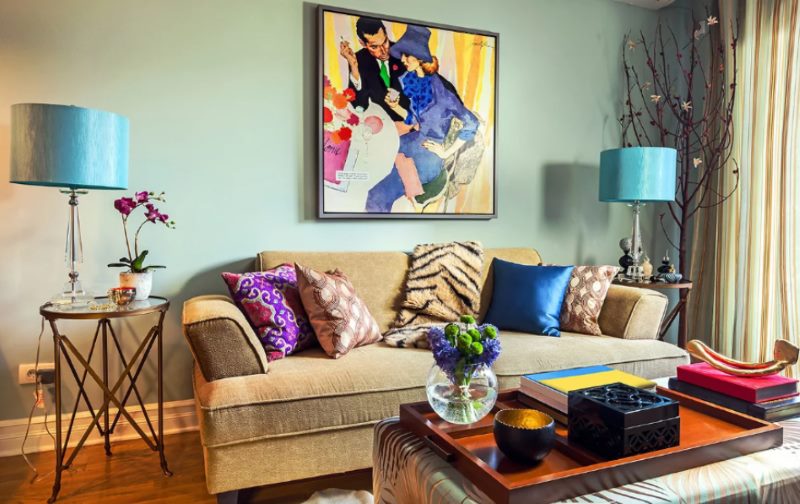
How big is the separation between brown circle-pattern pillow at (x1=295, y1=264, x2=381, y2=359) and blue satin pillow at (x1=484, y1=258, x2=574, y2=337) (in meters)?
0.79

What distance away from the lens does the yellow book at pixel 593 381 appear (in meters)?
1.43

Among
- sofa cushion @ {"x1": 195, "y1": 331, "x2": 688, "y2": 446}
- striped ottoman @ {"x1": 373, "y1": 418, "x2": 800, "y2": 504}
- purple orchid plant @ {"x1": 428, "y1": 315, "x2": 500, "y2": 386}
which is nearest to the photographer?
striped ottoman @ {"x1": 373, "y1": 418, "x2": 800, "y2": 504}

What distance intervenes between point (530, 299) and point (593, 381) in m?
1.25

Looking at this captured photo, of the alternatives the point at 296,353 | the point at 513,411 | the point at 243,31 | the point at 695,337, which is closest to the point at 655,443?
the point at 513,411

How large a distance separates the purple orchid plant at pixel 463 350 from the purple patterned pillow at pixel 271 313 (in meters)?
1.01

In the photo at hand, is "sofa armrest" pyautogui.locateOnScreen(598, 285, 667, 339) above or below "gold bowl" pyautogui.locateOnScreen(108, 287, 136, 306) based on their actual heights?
below

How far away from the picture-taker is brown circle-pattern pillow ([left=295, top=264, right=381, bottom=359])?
2215 mm

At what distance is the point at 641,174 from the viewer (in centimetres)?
298

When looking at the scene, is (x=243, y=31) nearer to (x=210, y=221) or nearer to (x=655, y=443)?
(x=210, y=221)

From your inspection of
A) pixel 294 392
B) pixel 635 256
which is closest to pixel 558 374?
pixel 294 392

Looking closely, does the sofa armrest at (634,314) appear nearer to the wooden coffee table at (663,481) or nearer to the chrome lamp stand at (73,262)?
the wooden coffee table at (663,481)

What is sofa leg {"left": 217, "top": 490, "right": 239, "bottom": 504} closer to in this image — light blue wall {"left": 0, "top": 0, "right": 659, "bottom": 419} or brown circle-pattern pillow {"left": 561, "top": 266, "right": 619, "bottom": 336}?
light blue wall {"left": 0, "top": 0, "right": 659, "bottom": 419}

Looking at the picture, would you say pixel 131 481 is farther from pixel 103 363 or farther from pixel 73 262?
pixel 73 262

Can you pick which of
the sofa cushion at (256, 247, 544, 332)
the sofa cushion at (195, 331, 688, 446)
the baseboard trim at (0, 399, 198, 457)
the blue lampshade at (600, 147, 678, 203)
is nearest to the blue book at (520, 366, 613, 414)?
the sofa cushion at (195, 331, 688, 446)
